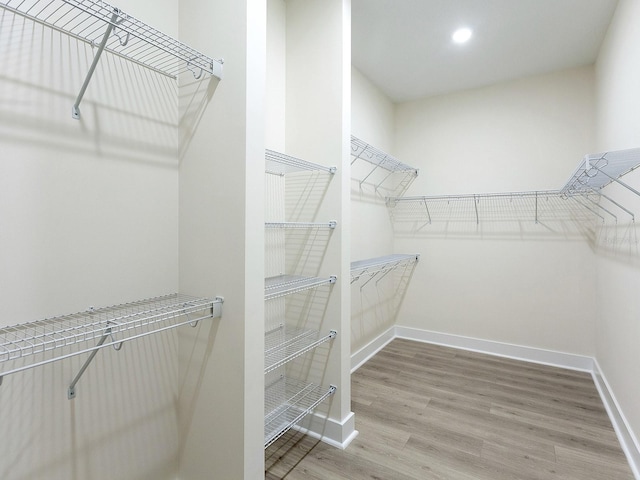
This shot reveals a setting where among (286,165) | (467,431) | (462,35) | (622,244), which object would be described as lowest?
(467,431)

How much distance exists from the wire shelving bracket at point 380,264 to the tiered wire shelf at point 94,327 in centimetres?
131

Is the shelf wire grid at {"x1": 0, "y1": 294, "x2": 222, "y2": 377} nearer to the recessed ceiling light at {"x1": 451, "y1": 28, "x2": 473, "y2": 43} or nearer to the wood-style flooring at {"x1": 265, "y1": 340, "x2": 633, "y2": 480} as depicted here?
the wood-style flooring at {"x1": 265, "y1": 340, "x2": 633, "y2": 480}

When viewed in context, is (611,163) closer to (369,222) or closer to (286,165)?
(286,165)

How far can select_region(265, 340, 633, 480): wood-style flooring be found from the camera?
1.60 m

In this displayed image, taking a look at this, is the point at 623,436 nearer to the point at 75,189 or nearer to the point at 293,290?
the point at 293,290

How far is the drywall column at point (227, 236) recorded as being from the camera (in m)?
1.17

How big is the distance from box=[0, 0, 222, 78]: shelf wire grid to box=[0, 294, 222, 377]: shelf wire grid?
0.81 m

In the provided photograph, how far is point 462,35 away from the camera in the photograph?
90.7 inches

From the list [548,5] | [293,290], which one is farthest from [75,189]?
[548,5]

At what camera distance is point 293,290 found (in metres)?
1.55

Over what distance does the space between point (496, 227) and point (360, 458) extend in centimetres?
238

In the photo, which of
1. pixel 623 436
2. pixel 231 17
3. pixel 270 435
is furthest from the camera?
pixel 623 436

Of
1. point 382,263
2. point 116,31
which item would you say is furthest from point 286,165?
point 382,263

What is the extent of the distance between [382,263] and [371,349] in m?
0.92
